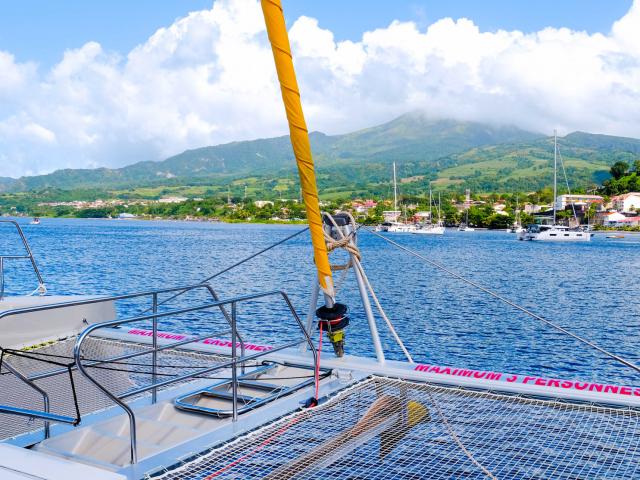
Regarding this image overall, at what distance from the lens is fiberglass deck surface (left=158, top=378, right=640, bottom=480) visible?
5145mm

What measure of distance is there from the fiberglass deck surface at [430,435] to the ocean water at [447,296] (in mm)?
6032

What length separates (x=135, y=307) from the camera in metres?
26.5

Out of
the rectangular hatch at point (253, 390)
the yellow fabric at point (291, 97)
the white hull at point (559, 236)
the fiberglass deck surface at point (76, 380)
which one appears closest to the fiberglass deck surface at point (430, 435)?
the rectangular hatch at point (253, 390)

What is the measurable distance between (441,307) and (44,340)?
22.4 m

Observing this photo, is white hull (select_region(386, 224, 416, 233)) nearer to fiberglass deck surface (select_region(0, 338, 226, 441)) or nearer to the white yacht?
the white yacht

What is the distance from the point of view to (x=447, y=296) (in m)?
33.2

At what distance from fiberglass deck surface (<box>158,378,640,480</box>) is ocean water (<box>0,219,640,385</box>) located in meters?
6.03

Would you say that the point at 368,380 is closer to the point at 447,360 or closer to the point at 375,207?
the point at 447,360

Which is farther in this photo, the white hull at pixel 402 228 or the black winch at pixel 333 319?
the white hull at pixel 402 228

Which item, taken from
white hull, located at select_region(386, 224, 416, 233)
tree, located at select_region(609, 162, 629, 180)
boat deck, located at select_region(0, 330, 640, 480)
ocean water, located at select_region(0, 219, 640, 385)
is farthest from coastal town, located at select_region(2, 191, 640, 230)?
boat deck, located at select_region(0, 330, 640, 480)

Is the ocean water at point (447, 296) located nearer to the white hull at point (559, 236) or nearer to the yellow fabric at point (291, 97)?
the yellow fabric at point (291, 97)

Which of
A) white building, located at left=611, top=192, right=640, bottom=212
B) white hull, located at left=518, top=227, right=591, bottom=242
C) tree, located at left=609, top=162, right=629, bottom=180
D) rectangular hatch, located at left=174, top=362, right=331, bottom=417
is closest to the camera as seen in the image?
rectangular hatch, located at left=174, top=362, right=331, bottom=417

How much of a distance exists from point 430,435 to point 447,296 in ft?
90.5

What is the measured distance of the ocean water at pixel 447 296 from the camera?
19422mm
